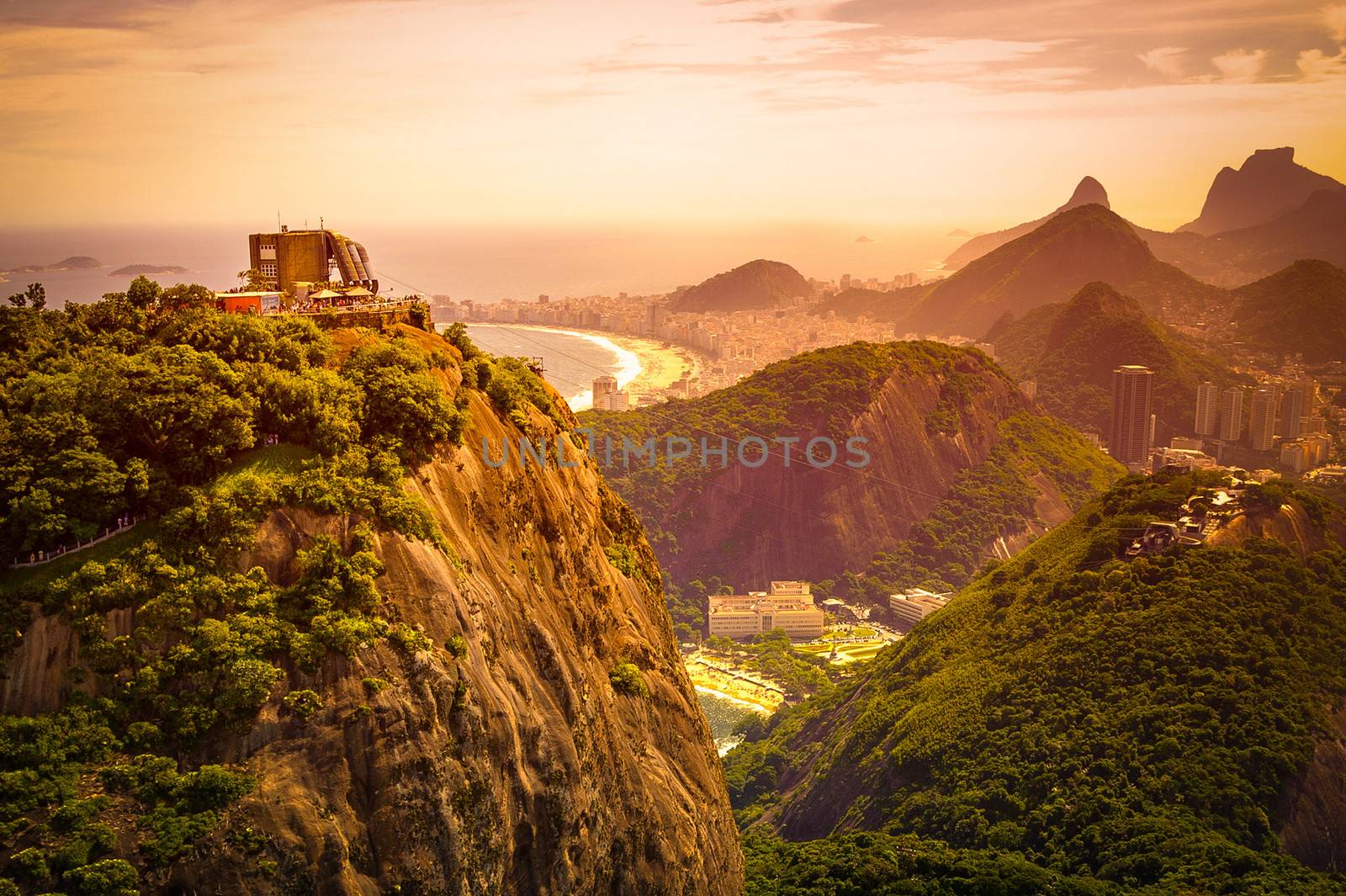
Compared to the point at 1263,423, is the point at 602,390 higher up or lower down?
higher up

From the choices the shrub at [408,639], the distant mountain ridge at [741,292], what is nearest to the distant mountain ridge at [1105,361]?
the distant mountain ridge at [741,292]

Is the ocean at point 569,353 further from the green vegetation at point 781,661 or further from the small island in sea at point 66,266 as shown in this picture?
the small island in sea at point 66,266

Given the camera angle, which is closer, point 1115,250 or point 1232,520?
point 1232,520

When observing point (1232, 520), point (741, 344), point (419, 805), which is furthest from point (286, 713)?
point (741, 344)

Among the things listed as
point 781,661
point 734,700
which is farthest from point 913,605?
point 734,700

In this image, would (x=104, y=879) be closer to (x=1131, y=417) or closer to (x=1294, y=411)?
(x=1131, y=417)

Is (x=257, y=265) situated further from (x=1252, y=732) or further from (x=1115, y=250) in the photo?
(x=1115, y=250)
